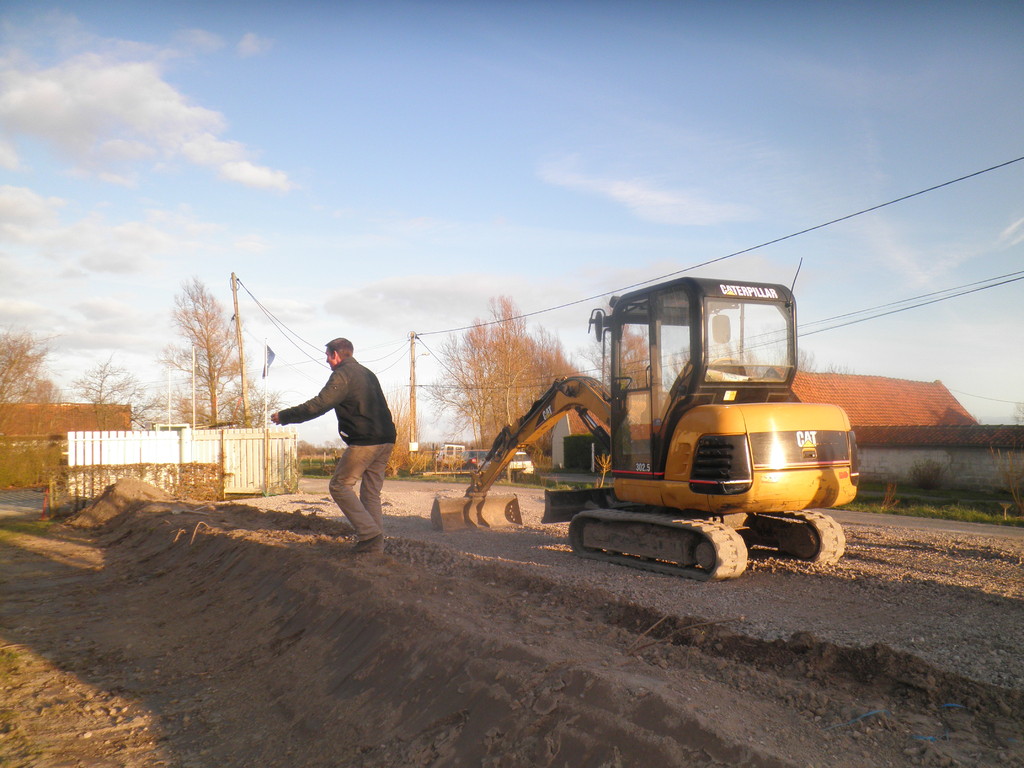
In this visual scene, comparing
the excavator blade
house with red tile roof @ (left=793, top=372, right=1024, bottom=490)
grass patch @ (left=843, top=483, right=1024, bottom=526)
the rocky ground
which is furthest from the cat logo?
house with red tile roof @ (left=793, top=372, right=1024, bottom=490)

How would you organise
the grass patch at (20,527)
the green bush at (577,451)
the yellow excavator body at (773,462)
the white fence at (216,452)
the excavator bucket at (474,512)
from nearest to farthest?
the yellow excavator body at (773,462) → the excavator bucket at (474,512) → the grass patch at (20,527) → the white fence at (216,452) → the green bush at (577,451)

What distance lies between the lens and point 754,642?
4.63 metres

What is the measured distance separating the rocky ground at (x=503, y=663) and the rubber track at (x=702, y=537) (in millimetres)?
219

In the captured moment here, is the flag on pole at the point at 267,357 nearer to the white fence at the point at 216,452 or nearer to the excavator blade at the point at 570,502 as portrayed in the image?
the white fence at the point at 216,452

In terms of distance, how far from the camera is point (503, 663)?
3959mm

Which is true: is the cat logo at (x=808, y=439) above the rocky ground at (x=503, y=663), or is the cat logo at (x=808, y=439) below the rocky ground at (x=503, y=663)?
above

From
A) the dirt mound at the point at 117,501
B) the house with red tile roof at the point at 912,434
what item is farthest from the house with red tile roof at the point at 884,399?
the dirt mound at the point at 117,501

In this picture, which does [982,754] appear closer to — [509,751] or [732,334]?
[509,751]

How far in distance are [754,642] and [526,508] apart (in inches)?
421

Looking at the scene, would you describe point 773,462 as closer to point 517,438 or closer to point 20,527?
point 517,438

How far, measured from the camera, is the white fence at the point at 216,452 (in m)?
16.7

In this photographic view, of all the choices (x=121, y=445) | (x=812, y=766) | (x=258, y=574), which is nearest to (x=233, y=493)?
(x=121, y=445)

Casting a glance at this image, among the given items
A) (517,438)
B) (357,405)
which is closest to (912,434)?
(517,438)

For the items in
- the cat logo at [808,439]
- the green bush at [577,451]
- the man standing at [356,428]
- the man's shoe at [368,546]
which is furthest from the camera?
the green bush at [577,451]
